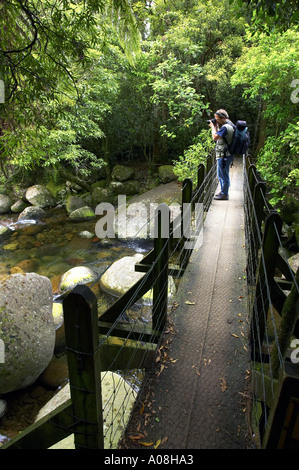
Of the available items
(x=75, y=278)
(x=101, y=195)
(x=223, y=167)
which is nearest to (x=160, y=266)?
(x=223, y=167)

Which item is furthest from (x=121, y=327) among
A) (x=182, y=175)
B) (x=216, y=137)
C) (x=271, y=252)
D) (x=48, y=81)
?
(x=182, y=175)

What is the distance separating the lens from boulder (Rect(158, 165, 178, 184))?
1367 cm

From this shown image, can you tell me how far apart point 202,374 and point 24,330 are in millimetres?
3336

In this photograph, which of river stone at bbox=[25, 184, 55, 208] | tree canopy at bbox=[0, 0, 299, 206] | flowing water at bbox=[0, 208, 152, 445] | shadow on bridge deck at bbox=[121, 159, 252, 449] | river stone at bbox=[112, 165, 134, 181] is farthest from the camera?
river stone at bbox=[112, 165, 134, 181]

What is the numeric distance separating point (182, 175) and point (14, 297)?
6.54 metres

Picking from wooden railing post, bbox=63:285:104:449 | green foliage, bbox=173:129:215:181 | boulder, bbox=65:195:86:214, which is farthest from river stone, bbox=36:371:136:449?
boulder, bbox=65:195:86:214

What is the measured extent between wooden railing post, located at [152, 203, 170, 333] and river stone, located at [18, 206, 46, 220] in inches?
472

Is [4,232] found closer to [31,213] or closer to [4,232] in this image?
[4,232]

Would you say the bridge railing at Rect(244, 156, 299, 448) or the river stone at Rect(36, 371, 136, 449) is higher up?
the bridge railing at Rect(244, 156, 299, 448)

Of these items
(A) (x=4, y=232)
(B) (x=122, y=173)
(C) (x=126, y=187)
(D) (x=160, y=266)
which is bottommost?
(A) (x=4, y=232)

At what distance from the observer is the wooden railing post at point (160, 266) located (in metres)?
2.53

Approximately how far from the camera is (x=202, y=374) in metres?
2.45

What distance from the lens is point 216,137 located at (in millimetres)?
5879

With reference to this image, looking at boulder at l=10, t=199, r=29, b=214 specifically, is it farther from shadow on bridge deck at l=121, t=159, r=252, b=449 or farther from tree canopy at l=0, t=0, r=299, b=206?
shadow on bridge deck at l=121, t=159, r=252, b=449
